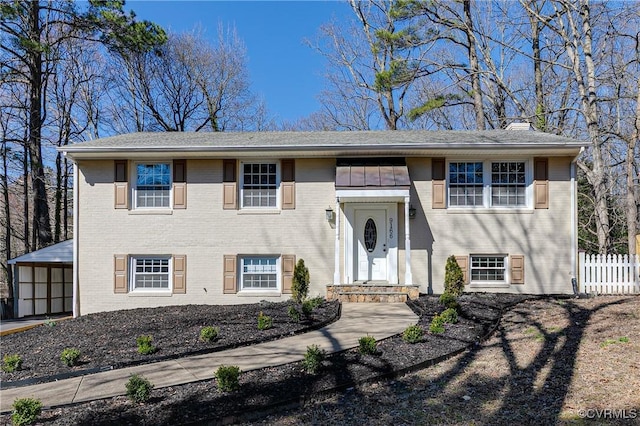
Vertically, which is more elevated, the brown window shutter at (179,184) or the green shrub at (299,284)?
the brown window shutter at (179,184)

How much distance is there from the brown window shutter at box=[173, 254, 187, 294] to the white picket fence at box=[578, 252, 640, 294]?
10084 millimetres

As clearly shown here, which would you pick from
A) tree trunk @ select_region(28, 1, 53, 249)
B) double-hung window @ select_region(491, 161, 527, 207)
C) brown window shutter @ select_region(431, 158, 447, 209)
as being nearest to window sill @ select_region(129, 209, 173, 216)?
brown window shutter @ select_region(431, 158, 447, 209)

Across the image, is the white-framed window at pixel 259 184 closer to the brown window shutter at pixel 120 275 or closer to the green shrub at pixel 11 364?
the brown window shutter at pixel 120 275

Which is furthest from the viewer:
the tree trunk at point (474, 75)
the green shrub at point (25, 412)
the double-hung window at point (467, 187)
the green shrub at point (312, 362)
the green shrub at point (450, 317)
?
the tree trunk at point (474, 75)

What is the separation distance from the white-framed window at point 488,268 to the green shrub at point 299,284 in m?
4.31

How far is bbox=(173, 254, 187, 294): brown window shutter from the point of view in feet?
36.3

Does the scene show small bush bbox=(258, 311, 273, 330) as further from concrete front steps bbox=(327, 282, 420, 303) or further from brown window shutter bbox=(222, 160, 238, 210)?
→ brown window shutter bbox=(222, 160, 238, 210)

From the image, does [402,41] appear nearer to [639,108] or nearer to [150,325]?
[639,108]

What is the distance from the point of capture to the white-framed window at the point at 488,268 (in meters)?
11.0

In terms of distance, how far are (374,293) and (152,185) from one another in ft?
21.2

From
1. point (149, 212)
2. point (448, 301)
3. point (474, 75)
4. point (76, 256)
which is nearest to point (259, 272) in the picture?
point (149, 212)

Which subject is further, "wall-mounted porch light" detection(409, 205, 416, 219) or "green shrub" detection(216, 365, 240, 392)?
"wall-mounted porch light" detection(409, 205, 416, 219)

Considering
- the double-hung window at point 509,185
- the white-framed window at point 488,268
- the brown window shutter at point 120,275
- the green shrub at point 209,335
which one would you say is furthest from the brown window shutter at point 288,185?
the double-hung window at point 509,185

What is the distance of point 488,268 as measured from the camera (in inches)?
434
